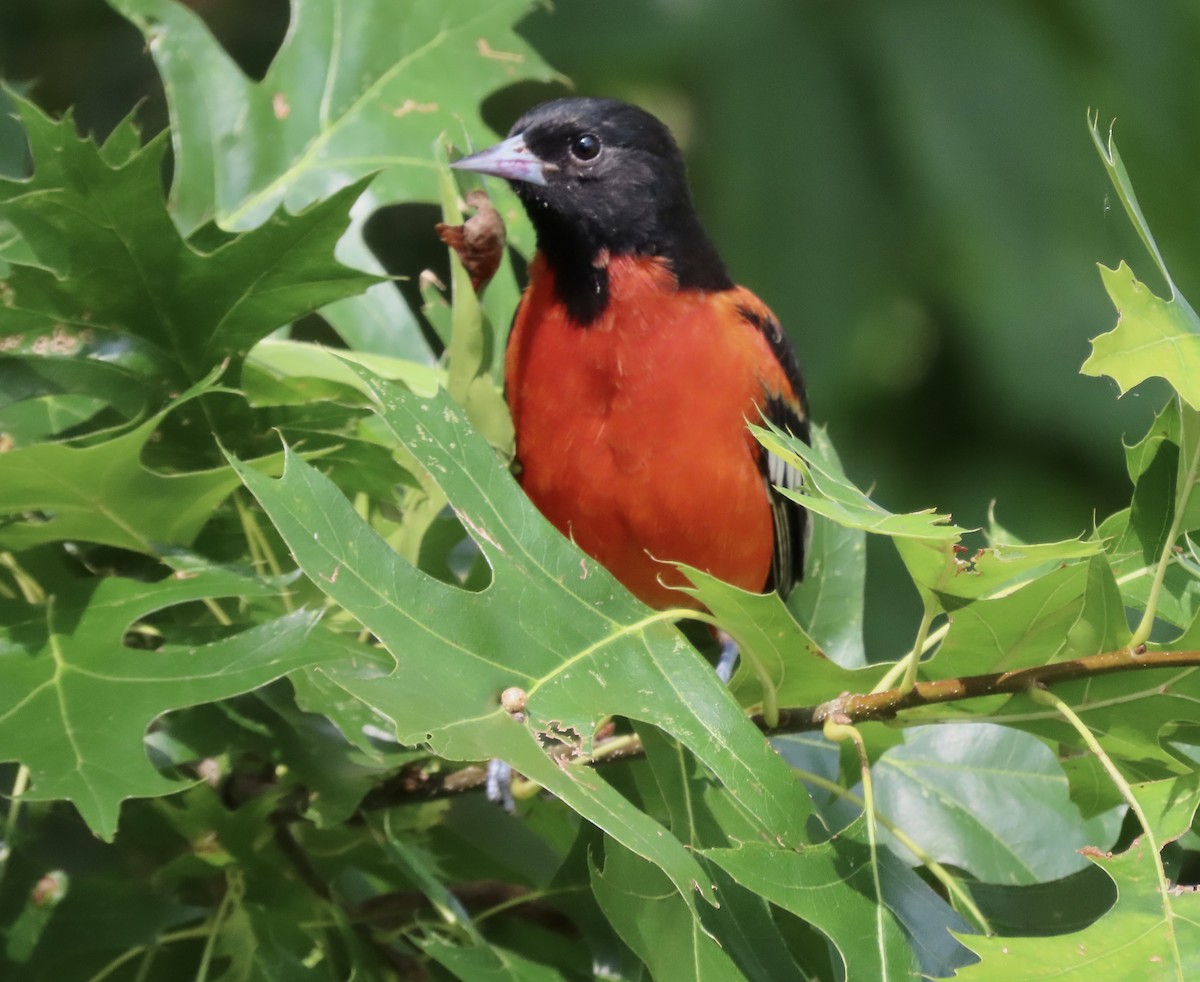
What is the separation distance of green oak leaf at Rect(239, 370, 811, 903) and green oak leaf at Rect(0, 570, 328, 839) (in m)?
0.17

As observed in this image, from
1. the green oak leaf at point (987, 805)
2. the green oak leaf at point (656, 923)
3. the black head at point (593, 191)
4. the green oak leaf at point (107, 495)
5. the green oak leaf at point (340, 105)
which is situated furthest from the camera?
the black head at point (593, 191)

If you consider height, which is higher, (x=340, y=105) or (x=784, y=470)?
(x=340, y=105)

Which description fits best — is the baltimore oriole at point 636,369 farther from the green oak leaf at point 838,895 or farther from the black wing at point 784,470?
the green oak leaf at point 838,895

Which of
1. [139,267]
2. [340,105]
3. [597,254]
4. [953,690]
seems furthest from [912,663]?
[340,105]

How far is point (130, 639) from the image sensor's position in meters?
1.62

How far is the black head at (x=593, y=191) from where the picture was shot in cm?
234

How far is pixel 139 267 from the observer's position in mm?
1528

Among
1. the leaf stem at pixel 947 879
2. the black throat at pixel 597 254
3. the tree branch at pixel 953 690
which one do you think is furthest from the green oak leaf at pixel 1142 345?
the black throat at pixel 597 254

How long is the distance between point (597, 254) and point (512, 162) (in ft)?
0.67

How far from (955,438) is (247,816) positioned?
3.11 metres

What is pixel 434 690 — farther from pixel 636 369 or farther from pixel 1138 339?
pixel 636 369

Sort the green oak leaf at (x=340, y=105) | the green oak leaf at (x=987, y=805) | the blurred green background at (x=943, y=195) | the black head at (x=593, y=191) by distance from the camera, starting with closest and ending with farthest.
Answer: the green oak leaf at (x=987, y=805) → the green oak leaf at (x=340, y=105) → the black head at (x=593, y=191) → the blurred green background at (x=943, y=195)

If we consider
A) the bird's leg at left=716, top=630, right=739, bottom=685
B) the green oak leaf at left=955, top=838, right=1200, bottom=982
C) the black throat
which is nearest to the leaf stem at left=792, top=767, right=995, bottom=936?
the green oak leaf at left=955, top=838, right=1200, bottom=982

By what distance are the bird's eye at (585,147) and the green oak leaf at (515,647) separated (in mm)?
1181
